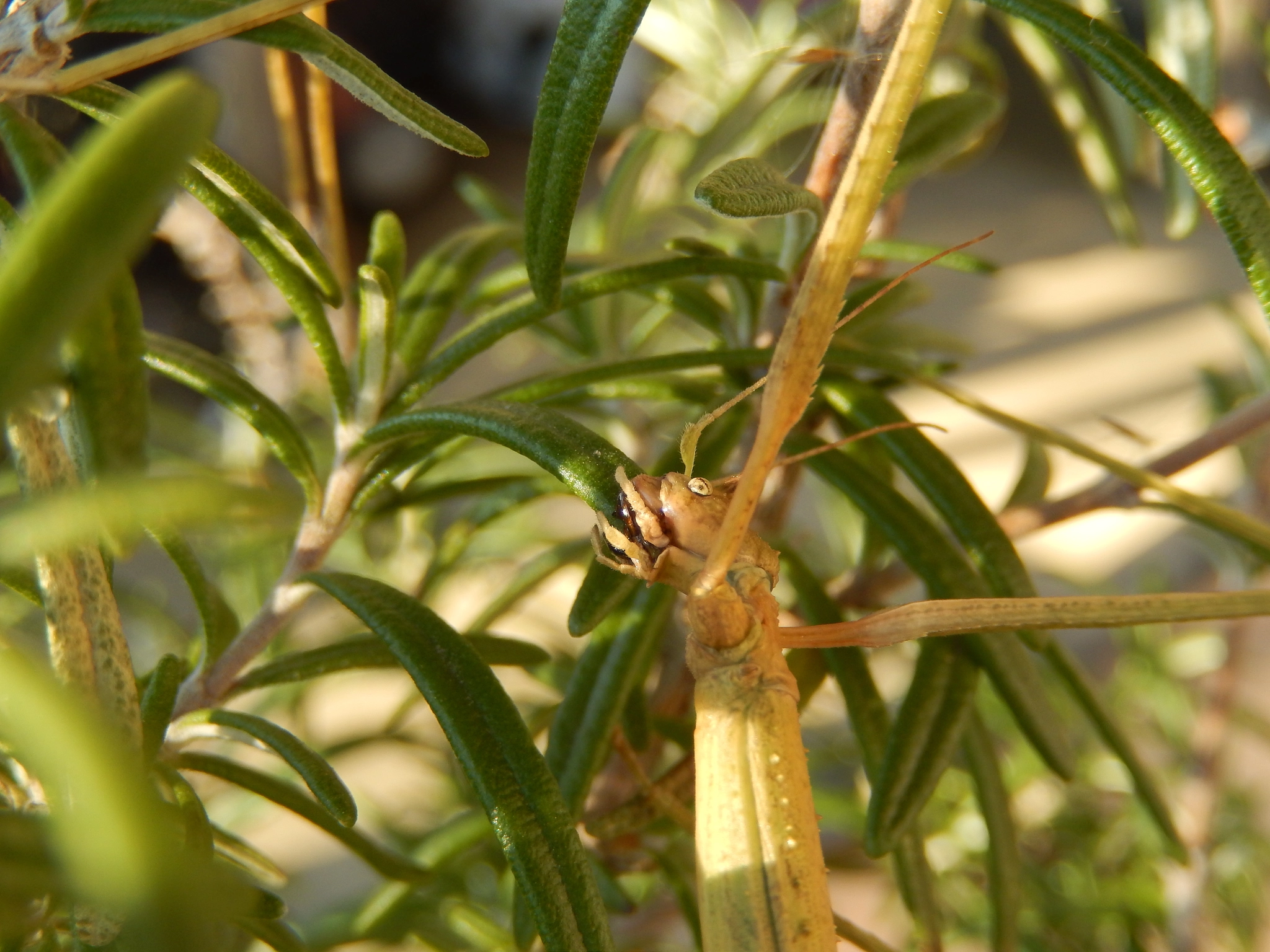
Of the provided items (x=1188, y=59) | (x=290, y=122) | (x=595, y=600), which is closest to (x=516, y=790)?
(x=595, y=600)

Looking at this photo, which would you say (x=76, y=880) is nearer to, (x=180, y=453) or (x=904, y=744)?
(x=904, y=744)

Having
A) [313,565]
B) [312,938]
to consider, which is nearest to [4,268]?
[313,565]

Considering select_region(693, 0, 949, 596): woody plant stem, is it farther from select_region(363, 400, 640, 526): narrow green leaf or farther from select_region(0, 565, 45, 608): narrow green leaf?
select_region(0, 565, 45, 608): narrow green leaf

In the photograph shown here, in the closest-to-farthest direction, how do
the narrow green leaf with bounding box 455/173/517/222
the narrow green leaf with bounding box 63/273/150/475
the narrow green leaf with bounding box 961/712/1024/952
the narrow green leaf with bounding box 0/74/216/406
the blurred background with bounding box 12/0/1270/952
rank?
the narrow green leaf with bounding box 0/74/216/406 < the narrow green leaf with bounding box 63/273/150/475 < the narrow green leaf with bounding box 961/712/1024/952 < the narrow green leaf with bounding box 455/173/517/222 < the blurred background with bounding box 12/0/1270/952

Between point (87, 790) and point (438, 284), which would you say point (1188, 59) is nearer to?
point (438, 284)

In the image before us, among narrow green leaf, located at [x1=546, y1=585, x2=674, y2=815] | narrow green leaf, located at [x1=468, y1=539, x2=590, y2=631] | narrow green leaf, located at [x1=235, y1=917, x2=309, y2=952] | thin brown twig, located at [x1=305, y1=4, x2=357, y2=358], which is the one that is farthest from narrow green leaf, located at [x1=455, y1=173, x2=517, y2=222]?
narrow green leaf, located at [x1=235, y1=917, x2=309, y2=952]

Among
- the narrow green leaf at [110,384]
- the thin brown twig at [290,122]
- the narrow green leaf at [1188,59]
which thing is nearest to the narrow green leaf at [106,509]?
the narrow green leaf at [110,384]
